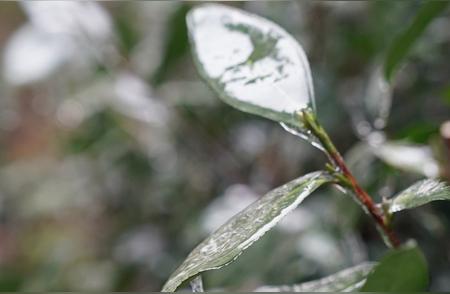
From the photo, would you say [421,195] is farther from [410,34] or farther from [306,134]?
[410,34]

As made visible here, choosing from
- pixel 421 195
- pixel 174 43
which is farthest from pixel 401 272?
pixel 174 43

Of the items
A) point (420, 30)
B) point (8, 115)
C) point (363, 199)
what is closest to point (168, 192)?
point (8, 115)

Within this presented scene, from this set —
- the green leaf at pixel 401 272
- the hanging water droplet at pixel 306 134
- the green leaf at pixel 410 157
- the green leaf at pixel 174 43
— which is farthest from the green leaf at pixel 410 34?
the green leaf at pixel 174 43

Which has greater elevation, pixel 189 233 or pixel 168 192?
pixel 168 192

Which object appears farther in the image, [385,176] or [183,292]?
[385,176]

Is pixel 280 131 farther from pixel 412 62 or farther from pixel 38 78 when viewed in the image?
pixel 38 78

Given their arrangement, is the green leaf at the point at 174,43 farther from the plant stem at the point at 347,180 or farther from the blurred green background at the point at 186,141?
the plant stem at the point at 347,180

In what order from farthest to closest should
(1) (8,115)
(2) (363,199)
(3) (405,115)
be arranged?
(1) (8,115) < (3) (405,115) < (2) (363,199)

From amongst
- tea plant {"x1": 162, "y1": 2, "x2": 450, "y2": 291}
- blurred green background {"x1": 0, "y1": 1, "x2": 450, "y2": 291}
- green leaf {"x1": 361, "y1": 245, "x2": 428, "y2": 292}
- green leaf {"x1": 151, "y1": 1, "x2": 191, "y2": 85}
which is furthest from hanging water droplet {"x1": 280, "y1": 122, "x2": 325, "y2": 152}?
green leaf {"x1": 151, "y1": 1, "x2": 191, "y2": 85}
